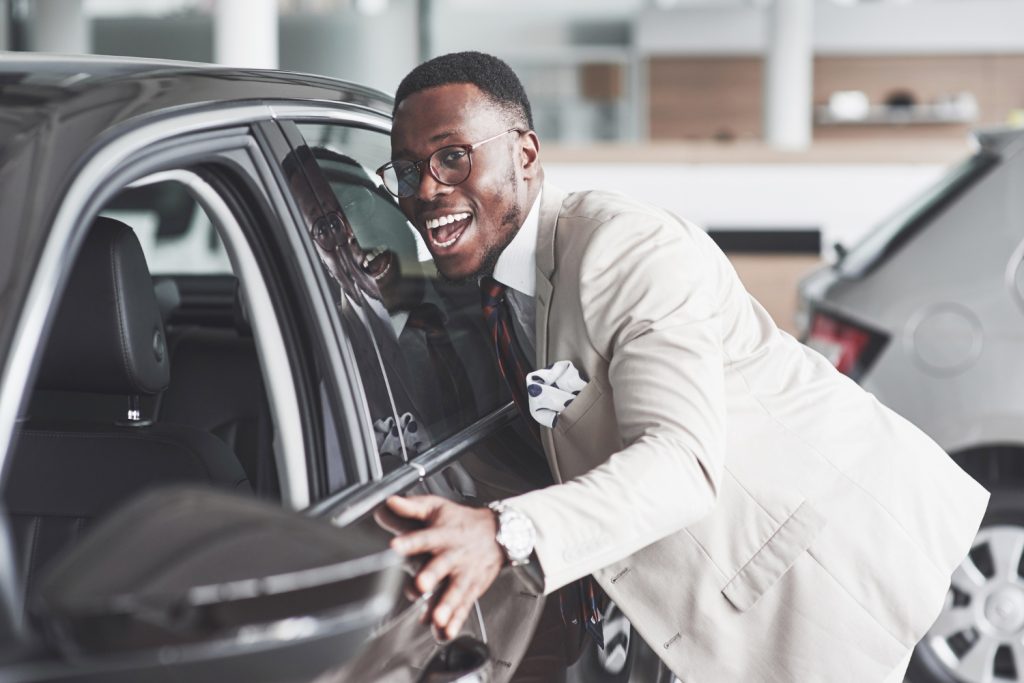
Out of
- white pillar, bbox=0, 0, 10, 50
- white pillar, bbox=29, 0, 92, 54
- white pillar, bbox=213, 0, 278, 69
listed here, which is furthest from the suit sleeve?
white pillar, bbox=0, 0, 10, 50

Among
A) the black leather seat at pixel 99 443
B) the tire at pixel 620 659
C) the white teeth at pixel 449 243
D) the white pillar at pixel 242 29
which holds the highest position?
the white pillar at pixel 242 29

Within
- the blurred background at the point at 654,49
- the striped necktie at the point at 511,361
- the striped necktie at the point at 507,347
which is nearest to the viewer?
the striped necktie at the point at 511,361

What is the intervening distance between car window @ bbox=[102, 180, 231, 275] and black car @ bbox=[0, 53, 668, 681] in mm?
2289

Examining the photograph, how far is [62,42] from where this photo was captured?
15711mm

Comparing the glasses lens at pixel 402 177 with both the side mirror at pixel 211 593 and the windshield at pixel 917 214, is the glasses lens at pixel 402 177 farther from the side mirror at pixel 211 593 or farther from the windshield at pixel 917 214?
the windshield at pixel 917 214

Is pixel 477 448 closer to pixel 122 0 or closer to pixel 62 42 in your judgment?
pixel 62 42

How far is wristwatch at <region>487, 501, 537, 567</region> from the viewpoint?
1.43 meters

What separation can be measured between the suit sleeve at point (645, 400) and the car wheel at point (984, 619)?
6.02ft

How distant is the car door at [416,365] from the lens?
1.62 m

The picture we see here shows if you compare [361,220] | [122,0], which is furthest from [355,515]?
[122,0]

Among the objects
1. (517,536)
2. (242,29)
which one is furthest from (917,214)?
(242,29)

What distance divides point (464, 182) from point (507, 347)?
28 centimetres

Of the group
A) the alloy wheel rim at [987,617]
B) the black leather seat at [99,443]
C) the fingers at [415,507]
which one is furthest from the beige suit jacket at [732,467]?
the alloy wheel rim at [987,617]

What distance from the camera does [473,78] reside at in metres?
1.91
